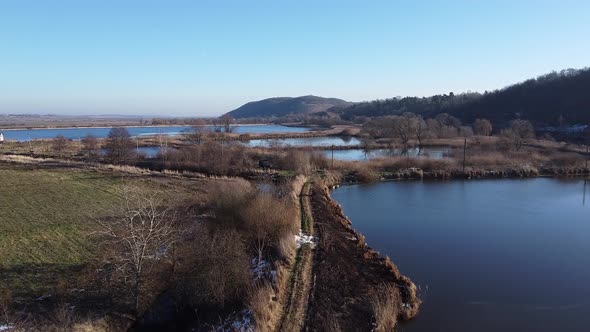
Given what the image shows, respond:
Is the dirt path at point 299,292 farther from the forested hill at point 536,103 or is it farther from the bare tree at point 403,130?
the forested hill at point 536,103

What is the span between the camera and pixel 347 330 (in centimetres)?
969

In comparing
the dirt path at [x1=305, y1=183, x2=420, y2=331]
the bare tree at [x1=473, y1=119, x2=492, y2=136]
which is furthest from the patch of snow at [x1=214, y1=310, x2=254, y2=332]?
the bare tree at [x1=473, y1=119, x2=492, y2=136]

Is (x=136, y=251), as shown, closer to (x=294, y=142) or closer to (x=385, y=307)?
(x=385, y=307)

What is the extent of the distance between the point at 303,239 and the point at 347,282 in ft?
11.4

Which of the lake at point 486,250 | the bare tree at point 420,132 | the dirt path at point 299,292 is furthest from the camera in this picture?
the bare tree at point 420,132

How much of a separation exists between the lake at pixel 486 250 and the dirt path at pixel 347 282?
2.61 ft

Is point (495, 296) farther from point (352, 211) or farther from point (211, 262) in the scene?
point (352, 211)

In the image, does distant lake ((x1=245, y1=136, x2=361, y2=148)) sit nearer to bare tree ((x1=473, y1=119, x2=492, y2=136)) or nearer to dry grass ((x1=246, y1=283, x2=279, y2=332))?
bare tree ((x1=473, y1=119, x2=492, y2=136))

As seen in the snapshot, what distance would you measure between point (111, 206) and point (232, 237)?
31.8 feet

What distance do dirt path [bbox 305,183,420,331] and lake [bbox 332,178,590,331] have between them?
79 cm

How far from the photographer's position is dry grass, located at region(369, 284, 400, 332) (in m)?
9.91

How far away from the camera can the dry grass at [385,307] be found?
9915 mm

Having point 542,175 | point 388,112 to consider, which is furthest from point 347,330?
point 388,112

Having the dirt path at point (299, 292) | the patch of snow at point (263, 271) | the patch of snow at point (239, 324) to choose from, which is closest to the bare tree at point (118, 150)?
the dirt path at point (299, 292)
